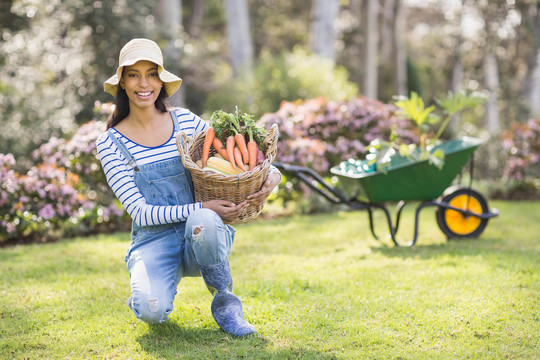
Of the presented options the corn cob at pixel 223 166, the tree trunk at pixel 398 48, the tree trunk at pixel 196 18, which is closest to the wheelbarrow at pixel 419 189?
the corn cob at pixel 223 166

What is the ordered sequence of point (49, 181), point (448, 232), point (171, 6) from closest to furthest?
point (448, 232), point (49, 181), point (171, 6)

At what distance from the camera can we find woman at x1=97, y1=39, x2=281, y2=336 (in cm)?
294

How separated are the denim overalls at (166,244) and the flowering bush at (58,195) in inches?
118

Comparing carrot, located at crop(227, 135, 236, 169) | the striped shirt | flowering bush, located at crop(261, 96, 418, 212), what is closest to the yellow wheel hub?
flowering bush, located at crop(261, 96, 418, 212)

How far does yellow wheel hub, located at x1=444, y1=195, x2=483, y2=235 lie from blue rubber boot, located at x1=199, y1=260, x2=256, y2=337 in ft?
9.70

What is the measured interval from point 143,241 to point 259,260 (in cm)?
190

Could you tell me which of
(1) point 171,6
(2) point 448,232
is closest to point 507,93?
(1) point 171,6

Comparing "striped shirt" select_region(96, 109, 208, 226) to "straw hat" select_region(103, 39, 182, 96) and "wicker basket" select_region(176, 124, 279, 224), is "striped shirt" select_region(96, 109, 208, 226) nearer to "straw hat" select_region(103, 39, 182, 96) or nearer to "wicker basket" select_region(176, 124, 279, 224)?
"wicker basket" select_region(176, 124, 279, 224)

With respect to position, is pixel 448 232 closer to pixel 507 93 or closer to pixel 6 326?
pixel 6 326

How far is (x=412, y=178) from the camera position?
16.4 ft

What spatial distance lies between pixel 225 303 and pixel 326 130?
485 cm

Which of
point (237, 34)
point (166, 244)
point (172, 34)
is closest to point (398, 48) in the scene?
point (237, 34)

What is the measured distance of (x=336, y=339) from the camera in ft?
10.1

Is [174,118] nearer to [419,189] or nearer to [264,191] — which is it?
[264,191]
